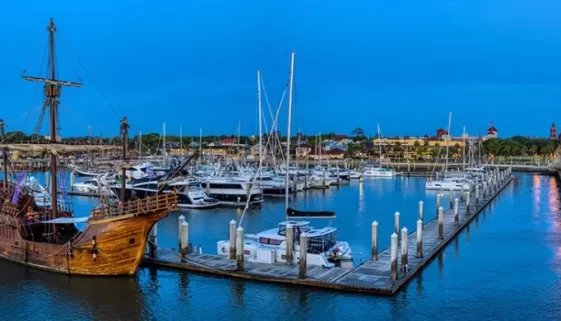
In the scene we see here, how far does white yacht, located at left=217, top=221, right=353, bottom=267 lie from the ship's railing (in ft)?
18.0

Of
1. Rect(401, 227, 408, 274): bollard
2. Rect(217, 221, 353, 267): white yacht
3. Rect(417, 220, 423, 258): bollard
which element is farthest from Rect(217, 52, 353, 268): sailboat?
Rect(417, 220, 423, 258): bollard

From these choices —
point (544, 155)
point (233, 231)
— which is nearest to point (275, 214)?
point (233, 231)

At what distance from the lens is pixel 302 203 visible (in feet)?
235

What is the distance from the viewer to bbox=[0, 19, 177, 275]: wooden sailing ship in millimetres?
29766

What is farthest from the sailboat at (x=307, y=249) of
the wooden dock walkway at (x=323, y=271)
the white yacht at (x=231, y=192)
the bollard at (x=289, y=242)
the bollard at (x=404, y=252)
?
the white yacht at (x=231, y=192)

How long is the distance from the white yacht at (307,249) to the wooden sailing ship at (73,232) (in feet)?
18.1

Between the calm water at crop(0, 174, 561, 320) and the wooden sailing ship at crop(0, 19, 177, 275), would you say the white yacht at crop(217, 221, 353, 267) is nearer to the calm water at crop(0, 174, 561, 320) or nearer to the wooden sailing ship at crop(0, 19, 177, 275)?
the calm water at crop(0, 174, 561, 320)

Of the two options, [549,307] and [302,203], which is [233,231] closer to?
[549,307]

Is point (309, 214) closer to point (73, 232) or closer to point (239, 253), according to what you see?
point (239, 253)

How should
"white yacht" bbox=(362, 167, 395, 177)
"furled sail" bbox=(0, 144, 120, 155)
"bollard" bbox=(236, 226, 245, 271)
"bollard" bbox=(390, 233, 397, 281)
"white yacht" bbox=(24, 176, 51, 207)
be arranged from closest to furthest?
"bollard" bbox=(390, 233, 397, 281), "bollard" bbox=(236, 226, 245, 271), "furled sail" bbox=(0, 144, 120, 155), "white yacht" bbox=(24, 176, 51, 207), "white yacht" bbox=(362, 167, 395, 177)

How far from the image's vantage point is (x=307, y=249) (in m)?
30.7

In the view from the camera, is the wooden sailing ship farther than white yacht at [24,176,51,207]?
No

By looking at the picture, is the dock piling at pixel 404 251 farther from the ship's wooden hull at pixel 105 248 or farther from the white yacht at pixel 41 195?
the white yacht at pixel 41 195

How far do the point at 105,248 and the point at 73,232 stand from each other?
6414mm
